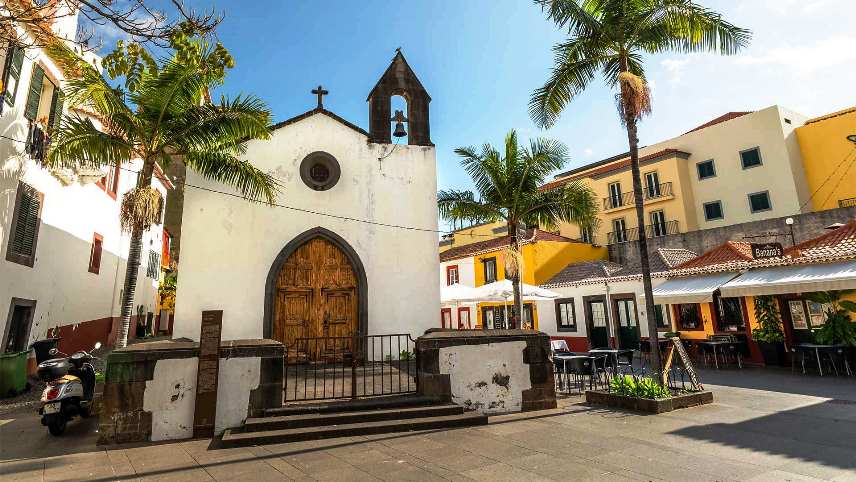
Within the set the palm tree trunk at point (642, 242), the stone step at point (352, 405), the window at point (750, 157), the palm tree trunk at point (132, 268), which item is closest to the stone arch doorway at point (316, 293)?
the palm tree trunk at point (132, 268)

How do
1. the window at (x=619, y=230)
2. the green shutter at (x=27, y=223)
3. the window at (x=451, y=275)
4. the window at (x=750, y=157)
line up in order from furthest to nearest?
the window at (x=619, y=230), the window at (x=451, y=275), the window at (x=750, y=157), the green shutter at (x=27, y=223)

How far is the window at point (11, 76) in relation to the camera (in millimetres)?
9523

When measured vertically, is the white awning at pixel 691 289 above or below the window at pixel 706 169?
below

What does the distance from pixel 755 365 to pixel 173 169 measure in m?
27.7

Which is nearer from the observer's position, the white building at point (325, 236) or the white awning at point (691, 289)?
the white building at point (325, 236)

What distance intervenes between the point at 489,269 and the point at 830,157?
20.9m

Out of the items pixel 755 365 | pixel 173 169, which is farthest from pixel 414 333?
pixel 173 169

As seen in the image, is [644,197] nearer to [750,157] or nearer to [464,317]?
[750,157]

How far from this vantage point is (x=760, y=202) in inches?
1065

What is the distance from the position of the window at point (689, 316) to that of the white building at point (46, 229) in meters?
21.1

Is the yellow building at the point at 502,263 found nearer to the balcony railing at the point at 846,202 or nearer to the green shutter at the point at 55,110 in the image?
the balcony railing at the point at 846,202

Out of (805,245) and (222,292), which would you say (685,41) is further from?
(222,292)

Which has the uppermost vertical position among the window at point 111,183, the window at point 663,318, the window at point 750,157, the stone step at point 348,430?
the window at point 750,157

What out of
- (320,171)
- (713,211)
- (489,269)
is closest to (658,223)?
(713,211)
